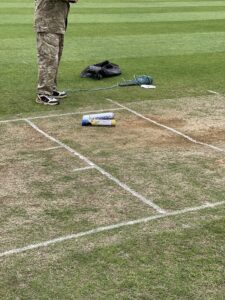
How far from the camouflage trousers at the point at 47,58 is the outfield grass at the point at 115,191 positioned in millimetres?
424

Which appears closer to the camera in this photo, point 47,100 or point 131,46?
point 47,100

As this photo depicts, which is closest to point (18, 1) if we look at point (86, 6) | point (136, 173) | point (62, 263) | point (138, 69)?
point (86, 6)

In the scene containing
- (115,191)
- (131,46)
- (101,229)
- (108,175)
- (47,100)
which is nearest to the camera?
(101,229)

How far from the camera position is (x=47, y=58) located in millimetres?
9281

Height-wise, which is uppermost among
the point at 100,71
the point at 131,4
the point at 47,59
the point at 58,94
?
the point at 47,59

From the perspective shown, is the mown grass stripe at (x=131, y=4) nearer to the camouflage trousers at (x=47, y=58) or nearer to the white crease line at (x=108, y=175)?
the camouflage trousers at (x=47, y=58)

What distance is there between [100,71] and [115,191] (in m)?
6.04

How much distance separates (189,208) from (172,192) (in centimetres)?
41

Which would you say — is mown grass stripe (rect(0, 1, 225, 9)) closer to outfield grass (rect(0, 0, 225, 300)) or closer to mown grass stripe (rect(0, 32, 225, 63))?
mown grass stripe (rect(0, 32, 225, 63))

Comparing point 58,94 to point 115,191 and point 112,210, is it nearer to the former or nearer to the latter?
point 115,191

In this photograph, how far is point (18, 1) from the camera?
28672 mm

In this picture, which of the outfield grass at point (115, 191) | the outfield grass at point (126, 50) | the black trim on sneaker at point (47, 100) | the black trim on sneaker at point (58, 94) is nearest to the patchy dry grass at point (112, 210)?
the outfield grass at point (115, 191)

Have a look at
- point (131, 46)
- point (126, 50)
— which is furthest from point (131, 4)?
point (126, 50)

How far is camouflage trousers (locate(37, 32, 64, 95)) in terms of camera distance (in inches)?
362
